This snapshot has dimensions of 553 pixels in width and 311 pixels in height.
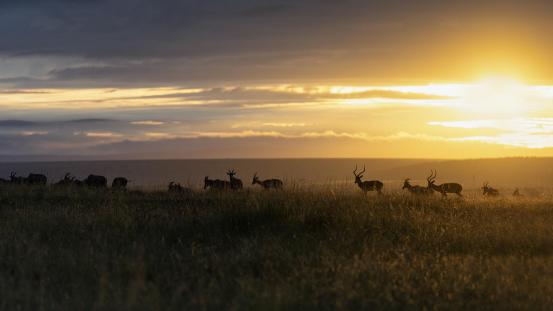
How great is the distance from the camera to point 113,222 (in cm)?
1403

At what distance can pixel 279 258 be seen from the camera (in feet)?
34.4

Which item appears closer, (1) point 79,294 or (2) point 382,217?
(1) point 79,294

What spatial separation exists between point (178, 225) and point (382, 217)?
167 inches

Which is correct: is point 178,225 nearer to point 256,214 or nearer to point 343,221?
point 256,214

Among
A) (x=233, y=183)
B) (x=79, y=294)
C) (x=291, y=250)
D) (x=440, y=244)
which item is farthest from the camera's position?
(x=233, y=183)

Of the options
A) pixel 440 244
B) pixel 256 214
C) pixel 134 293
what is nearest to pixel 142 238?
pixel 256 214

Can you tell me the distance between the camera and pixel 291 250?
11328 mm

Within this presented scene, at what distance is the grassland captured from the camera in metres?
8.57

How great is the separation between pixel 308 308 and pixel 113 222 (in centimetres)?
696

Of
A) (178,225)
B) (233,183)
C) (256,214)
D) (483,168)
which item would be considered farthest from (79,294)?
(483,168)

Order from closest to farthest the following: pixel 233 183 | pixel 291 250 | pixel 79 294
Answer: pixel 79 294 < pixel 291 250 < pixel 233 183

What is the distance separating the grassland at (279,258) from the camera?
8.57 m

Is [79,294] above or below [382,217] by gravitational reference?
below

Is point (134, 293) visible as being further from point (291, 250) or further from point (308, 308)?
point (291, 250)
